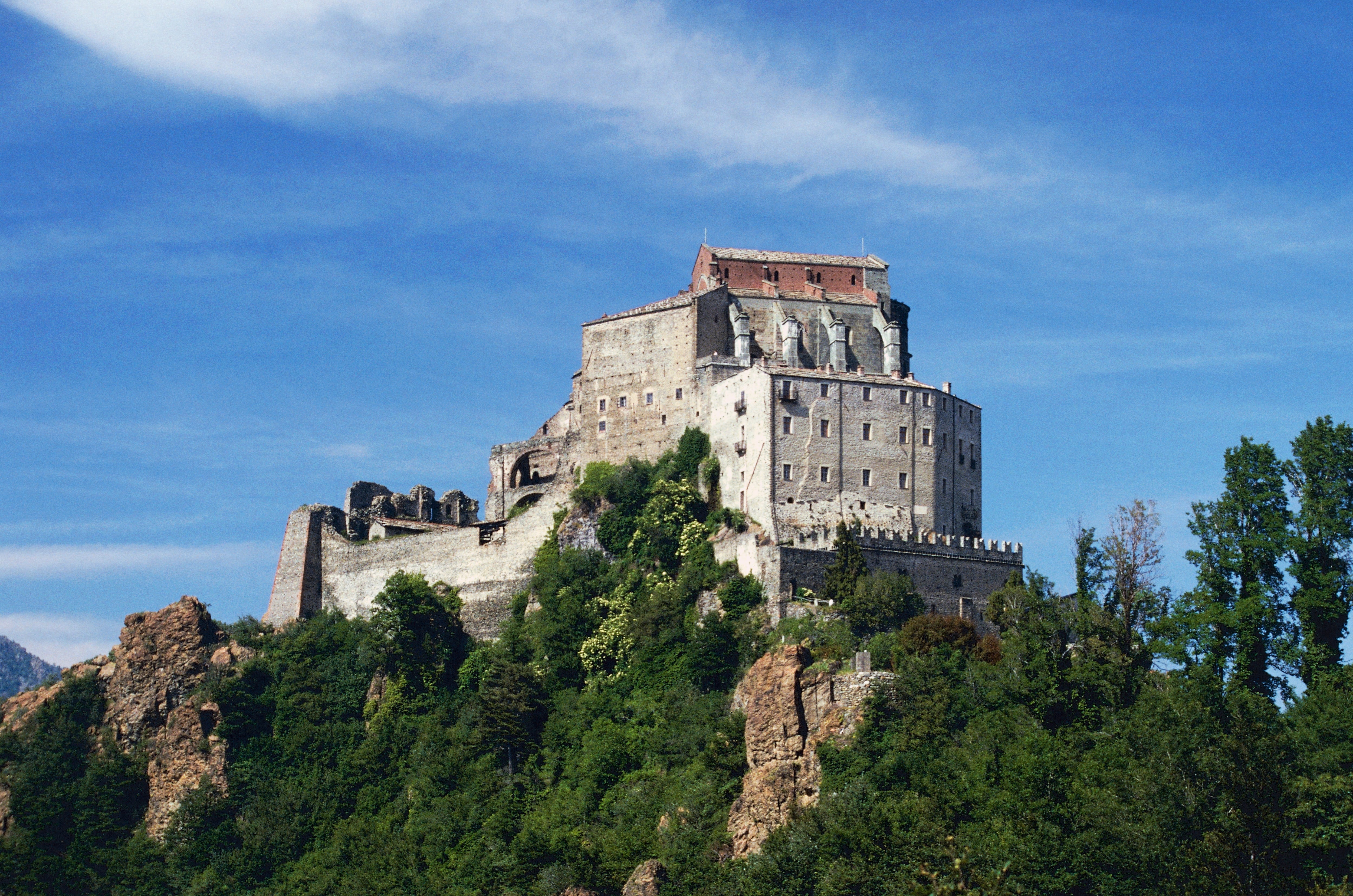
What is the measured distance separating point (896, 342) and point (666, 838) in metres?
29.5

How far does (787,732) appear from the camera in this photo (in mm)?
71562

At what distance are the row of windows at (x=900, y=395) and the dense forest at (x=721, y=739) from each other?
17.8ft

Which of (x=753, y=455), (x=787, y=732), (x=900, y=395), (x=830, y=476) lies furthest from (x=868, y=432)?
(x=787, y=732)

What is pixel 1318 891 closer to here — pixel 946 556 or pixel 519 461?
pixel 946 556

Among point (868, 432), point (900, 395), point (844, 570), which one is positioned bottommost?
point (844, 570)

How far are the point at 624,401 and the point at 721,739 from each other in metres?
22.4

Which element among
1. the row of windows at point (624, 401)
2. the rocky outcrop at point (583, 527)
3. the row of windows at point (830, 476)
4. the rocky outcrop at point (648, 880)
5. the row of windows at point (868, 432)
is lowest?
the rocky outcrop at point (648, 880)

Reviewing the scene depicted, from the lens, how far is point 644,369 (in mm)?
91750

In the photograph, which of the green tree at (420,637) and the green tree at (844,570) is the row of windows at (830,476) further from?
the green tree at (420,637)

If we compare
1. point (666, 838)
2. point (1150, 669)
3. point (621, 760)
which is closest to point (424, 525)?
point (621, 760)

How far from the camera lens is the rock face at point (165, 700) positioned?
303 ft

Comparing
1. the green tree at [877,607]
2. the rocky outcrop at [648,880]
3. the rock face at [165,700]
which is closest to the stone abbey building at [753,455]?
the green tree at [877,607]

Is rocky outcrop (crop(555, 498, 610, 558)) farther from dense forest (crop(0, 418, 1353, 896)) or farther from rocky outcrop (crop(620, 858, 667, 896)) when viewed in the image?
rocky outcrop (crop(620, 858, 667, 896))

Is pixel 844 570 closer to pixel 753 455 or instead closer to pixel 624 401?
pixel 753 455
